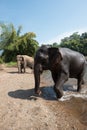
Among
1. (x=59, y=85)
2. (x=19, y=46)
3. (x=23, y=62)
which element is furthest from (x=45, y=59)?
(x=19, y=46)

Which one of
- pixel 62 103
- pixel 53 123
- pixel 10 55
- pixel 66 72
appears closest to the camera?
pixel 53 123

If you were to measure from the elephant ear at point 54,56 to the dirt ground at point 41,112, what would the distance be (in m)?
1.29

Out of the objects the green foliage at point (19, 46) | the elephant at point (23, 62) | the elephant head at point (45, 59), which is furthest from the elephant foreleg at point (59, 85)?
the green foliage at point (19, 46)

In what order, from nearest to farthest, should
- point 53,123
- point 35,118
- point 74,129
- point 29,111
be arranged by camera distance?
1. point 74,129
2. point 53,123
3. point 35,118
4. point 29,111

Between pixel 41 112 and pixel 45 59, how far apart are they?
2455mm

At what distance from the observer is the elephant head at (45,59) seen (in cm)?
933

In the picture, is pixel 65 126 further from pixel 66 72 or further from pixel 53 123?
pixel 66 72

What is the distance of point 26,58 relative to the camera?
20375 millimetres

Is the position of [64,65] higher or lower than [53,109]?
higher

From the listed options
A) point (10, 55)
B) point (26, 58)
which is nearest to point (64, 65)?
point (26, 58)

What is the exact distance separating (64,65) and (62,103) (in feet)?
5.31

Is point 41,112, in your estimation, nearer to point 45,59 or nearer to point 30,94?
point 45,59

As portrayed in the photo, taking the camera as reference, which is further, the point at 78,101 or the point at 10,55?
the point at 10,55

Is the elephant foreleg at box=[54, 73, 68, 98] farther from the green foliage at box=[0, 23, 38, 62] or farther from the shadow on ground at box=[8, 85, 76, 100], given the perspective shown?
the green foliage at box=[0, 23, 38, 62]
